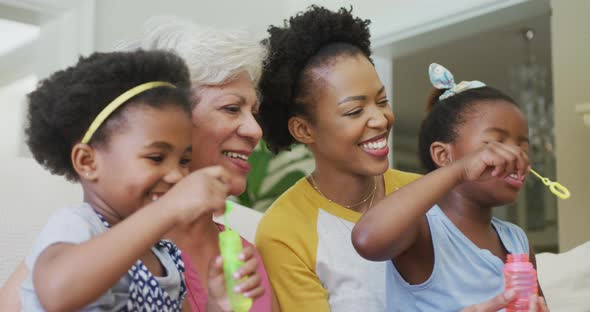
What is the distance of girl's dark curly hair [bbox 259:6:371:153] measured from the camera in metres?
1.93

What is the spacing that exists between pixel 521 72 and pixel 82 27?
4451 mm

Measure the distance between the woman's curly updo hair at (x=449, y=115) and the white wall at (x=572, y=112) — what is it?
2.04 meters

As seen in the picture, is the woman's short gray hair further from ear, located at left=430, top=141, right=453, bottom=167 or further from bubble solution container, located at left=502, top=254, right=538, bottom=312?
bubble solution container, located at left=502, top=254, right=538, bottom=312

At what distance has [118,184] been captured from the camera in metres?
1.23

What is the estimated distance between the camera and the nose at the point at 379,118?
5.80ft

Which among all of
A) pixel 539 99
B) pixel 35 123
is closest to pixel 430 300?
pixel 35 123

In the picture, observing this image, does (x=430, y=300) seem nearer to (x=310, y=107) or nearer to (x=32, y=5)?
(x=310, y=107)

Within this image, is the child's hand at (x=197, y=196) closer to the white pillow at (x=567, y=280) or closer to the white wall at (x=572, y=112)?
the white pillow at (x=567, y=280)

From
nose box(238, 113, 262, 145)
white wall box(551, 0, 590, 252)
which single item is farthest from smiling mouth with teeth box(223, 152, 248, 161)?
white wall box(551, 0, 590, 252)

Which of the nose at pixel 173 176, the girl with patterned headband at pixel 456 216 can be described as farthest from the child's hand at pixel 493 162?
the nose at pixel 173 176

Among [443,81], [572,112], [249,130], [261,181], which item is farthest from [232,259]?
[261,181]

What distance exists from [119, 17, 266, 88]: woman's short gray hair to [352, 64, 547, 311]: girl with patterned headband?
0.49 m

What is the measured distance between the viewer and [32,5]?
162 inches

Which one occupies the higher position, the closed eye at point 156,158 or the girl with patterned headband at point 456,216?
the closed eye at point 156,158
